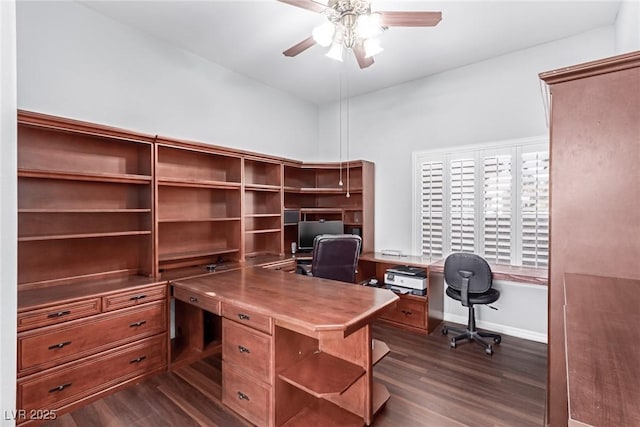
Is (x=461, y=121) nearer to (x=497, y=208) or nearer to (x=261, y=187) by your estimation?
(x=497, y=208)

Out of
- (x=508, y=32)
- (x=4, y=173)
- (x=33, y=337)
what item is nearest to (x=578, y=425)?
(x=4, y=173)

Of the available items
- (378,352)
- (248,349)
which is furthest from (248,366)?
(378,352)

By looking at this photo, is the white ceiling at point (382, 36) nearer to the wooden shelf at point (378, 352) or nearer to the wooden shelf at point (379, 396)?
the wooden shelf at point (378, 352)

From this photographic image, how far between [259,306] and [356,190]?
108 inches

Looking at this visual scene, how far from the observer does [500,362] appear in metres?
2.75

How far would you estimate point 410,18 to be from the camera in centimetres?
192

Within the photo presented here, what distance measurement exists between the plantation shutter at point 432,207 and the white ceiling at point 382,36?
1291 millimetres

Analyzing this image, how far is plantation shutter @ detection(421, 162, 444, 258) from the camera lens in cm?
385

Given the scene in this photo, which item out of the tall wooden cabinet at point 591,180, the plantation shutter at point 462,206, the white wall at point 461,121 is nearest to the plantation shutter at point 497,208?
the plantation shutter at point 462,206

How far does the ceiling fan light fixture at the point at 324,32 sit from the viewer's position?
203 centimetres

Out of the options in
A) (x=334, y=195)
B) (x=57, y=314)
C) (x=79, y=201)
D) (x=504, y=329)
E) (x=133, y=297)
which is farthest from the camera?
(x=334, y=195)

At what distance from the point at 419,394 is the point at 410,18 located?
2.71 m

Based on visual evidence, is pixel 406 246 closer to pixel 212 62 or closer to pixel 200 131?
pixel 200 131

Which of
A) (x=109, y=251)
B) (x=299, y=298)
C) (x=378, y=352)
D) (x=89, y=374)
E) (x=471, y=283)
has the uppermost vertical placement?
(x=109, y=251)
